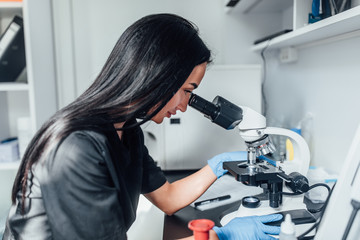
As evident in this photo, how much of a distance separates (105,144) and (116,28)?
4.32ft

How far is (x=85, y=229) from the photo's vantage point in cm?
66

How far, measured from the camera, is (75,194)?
2.11ft

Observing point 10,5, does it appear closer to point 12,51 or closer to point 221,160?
point 12,51

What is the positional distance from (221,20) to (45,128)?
1.43 m

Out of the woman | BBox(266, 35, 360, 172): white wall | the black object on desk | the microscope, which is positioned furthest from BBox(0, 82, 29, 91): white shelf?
BBox(266, 35, 360, 172): white wall

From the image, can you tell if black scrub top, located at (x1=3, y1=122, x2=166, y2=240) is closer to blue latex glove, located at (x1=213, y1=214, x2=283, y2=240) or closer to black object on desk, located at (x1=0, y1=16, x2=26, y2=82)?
blue latex glove, located at (x1=213, y1=214, x2=283, y2=240)

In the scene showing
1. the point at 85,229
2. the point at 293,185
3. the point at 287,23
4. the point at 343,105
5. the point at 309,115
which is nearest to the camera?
the point at 85,229

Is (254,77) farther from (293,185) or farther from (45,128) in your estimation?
(45,128)

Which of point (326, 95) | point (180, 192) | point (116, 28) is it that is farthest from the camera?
point (116, 28)

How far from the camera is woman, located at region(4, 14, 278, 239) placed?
65 centimetres

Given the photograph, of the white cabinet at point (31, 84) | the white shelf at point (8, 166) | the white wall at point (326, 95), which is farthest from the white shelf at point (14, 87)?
the white wall at point (326, 95)

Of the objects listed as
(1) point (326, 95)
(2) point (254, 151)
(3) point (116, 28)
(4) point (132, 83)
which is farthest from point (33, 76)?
(1) point (326, 95)

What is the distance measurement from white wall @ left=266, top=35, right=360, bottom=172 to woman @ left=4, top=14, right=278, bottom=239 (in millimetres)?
647

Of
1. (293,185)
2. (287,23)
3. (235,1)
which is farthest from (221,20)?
(293,185)
